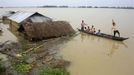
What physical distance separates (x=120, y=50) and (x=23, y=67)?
653 cm

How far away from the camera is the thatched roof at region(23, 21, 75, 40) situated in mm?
15094

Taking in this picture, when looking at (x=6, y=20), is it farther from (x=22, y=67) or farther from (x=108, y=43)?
(x=22, y=67)

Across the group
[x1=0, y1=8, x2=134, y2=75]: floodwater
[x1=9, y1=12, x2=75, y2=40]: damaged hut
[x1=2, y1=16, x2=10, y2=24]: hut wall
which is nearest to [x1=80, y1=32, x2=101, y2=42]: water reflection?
[x1=0, y1=8, x2=134, y2=75]: floodwater

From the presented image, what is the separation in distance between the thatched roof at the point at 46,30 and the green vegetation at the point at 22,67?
5.04m

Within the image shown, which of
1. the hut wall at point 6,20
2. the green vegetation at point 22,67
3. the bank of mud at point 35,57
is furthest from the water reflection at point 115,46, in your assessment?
the hut wall at point 6,20

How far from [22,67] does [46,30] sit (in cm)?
623

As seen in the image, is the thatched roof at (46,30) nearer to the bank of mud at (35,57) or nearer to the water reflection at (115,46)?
the bank of mud at (35,57)

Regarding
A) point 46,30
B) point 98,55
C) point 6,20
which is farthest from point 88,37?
point 6,20

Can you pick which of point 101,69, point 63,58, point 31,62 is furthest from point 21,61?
point 101,69

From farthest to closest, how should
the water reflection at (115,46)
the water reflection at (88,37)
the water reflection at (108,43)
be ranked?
the water reflection at (88,37) → the water reflection at (108,43) → the water reflection at (115,46)

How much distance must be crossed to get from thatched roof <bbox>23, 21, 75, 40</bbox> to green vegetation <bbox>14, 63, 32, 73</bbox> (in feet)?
16.5

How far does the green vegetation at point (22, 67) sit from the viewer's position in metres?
9.36

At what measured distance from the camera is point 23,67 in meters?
9.73

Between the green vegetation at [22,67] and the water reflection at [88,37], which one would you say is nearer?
the green vegetation at [22,67]
